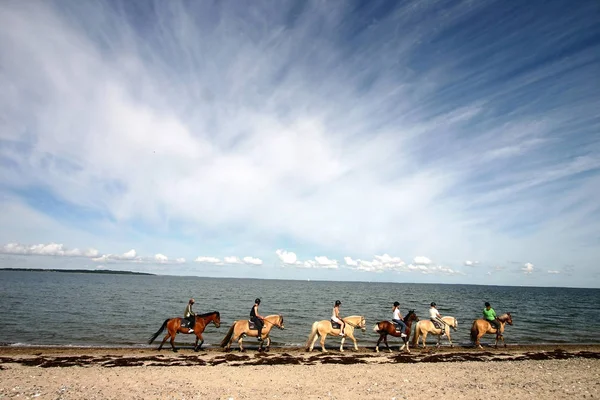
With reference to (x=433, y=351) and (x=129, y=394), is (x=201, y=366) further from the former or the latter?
(x=433, y=351)

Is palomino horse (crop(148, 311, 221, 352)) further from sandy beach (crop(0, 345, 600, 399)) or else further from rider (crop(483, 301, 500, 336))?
rider (crop(483, 301, 500, 336))

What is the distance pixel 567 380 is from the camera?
12.1m

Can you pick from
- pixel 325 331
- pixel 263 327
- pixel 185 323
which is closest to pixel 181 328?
pixel 185 323

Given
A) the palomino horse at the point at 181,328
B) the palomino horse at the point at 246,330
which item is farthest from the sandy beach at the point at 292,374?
the palomino horse at the point at 246,330

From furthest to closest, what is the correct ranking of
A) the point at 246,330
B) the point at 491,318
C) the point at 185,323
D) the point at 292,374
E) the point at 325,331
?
the point at 491,318 → the point at 325,331 → the point at 246,330 → the point at 185,323 → the point at 292,374

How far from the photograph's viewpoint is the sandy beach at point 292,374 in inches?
418

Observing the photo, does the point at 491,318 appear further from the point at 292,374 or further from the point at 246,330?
the point at 246,330

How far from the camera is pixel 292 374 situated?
13.0 metres

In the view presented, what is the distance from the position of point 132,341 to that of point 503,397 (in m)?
21.2

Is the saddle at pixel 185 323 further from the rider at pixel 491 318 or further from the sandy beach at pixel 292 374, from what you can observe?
the rider at pixel 491 318

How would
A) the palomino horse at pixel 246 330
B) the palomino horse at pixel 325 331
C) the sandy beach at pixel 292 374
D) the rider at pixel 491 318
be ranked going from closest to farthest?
1. the sandy beach at pixel 292 374
2. the palomino horse at pixel 246 330
3. the palomino horse at pixel 325 331
4. the rider at pixel 491 318

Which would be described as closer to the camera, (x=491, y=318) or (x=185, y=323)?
(x=185, y=323)

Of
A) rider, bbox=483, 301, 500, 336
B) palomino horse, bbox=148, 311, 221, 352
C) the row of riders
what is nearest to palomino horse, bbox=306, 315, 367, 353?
the row of riders

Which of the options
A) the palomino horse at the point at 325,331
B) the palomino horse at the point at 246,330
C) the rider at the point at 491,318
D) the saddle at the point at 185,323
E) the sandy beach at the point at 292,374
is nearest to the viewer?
the sandy beach at the point at 292,374
